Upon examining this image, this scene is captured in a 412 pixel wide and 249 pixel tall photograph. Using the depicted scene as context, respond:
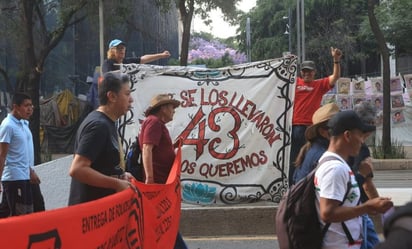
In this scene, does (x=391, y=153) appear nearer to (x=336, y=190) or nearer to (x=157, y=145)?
(x=157, y=145)

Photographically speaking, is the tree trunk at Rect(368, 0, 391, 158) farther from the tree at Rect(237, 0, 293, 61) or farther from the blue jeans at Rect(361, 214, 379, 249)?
the tree at Rect(237, 0, 293, 61)

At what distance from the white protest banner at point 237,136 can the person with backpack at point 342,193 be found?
3797 millimetres

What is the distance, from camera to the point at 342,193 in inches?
129

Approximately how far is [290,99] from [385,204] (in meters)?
4.21

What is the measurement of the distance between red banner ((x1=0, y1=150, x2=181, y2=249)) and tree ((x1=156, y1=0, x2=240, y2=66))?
48.5 feet

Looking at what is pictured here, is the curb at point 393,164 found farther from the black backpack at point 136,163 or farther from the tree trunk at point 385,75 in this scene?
the black backpack at point 136,163

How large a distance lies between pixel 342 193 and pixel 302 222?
0.87ft

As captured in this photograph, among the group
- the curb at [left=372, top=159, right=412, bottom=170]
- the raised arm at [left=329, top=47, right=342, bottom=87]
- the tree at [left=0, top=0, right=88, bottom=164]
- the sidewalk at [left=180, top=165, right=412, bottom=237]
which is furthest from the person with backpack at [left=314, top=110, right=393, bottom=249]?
the tree at [left=0, top=0, right=88, bottom=164]

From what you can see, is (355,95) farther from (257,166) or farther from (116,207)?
(116,207)

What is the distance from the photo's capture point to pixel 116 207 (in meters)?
3.47

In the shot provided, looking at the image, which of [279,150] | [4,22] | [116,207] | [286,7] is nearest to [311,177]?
[116,207]

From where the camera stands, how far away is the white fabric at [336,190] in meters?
3.26

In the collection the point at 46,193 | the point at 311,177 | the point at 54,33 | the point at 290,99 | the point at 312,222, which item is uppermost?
the point at 54,33

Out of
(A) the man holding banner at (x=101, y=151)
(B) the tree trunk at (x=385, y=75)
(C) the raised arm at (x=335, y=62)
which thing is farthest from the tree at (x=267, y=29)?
(A) the man holding banner at (x=101, y=151)
